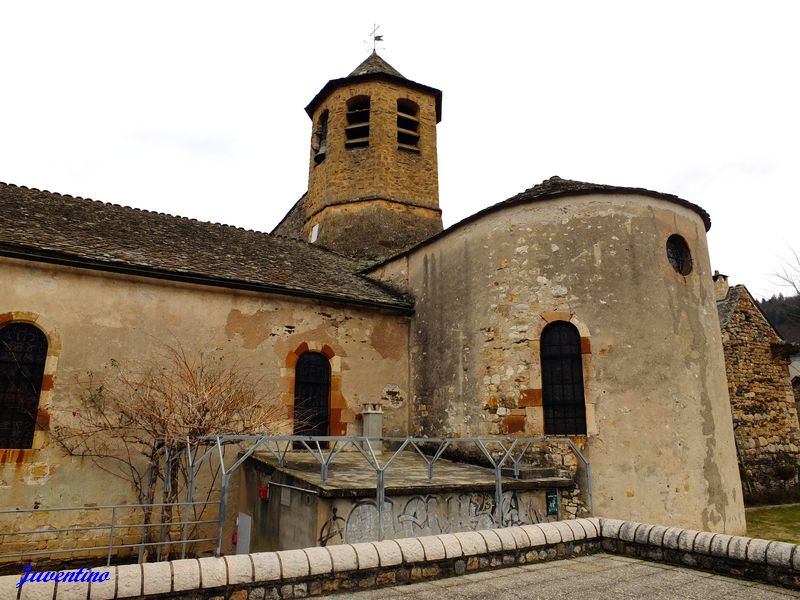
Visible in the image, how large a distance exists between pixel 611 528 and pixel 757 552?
1.42m

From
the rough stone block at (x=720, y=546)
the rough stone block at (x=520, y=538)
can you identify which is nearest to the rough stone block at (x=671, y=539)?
the rough stone block at (x=720, y=546)

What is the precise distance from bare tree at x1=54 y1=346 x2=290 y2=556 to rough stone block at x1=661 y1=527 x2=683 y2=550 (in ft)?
21.7

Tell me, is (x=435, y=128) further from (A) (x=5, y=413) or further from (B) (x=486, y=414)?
(A) (x=5, y=413)

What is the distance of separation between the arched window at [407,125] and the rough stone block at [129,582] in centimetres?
1688

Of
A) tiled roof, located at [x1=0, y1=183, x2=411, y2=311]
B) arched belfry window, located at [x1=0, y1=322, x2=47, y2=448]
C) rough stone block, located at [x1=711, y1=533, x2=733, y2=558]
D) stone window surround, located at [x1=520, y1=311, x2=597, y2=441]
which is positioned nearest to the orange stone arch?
tiled roof, located at [x1=0, y1=183, x2=411, y2=311]

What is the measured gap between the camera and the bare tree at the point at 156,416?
859cm

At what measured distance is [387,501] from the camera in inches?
286

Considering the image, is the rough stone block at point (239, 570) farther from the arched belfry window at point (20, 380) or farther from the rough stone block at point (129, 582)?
the arched belfry window at point (20, 380)

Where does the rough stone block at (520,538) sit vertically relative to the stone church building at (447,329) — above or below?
below

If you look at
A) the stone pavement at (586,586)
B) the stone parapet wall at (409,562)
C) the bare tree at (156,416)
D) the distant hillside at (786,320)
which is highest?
the distant hillside at (786,320)

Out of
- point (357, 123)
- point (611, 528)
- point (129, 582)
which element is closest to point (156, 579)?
point (129, 582)

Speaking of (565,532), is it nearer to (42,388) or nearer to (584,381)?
(584,381)

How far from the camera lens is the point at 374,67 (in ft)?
64.9

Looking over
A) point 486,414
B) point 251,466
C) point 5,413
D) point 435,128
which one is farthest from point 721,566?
point 435,128
